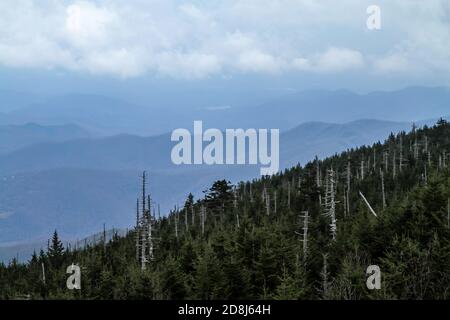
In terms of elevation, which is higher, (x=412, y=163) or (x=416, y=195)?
(x=412, y=163)

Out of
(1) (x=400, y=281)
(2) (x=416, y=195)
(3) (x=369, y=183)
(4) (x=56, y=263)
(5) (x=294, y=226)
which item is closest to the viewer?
(1) (x=400, y=281)

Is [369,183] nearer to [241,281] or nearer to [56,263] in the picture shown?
[56,263]

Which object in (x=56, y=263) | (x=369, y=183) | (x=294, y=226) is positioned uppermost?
(x=369, y=183)

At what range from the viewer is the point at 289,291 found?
26.9m

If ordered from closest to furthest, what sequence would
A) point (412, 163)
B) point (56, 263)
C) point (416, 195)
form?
point (416, 195) → point (56, 263) → point (412, 163)

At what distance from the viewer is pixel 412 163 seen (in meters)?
119

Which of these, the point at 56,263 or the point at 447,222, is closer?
the point at 447,222
